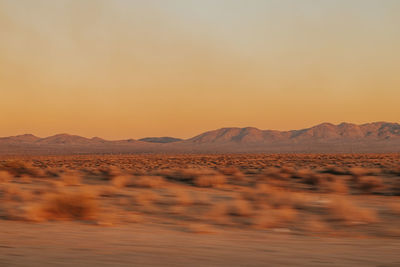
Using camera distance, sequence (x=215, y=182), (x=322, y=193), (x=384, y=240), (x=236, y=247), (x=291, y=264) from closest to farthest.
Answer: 1. (x=291, y=264)
2. (x=236, y=247)
3. (x=384, y=240)
4. (x=322, y=193)
5. (x=215, y=182)

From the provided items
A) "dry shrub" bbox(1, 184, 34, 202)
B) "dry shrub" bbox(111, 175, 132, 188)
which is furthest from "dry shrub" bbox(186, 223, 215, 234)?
"dry shrub" bbox(111, 175, 132, 188)

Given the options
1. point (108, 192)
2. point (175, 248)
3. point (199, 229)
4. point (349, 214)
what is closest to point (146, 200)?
point (108, 192)

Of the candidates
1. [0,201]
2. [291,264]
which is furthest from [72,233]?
[0,201]

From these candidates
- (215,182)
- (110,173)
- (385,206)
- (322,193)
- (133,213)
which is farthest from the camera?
(110,173)

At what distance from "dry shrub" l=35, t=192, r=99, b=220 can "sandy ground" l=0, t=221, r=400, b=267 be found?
101 cm

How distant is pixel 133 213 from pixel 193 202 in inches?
94.0

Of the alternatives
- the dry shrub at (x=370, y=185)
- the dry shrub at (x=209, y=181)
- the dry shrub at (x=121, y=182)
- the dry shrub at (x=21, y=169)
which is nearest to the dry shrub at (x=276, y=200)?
the dry shrub at (x=370, y=185)

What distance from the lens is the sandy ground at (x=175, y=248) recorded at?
662 centimetres

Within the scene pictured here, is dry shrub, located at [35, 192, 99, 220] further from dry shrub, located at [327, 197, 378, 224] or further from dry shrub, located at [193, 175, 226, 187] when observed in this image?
dry shrub, located at [193, 175, 226, 187]

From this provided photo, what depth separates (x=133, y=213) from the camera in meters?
11.7

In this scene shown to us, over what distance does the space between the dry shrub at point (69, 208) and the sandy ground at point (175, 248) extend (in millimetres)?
1013

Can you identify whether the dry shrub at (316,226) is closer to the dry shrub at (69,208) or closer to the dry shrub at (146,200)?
the dry shrub at (146,200)

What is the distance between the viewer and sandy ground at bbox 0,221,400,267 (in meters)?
6.62

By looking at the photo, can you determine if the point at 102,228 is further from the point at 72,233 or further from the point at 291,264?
the point at 291,264
